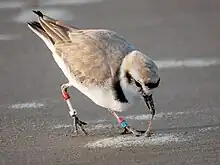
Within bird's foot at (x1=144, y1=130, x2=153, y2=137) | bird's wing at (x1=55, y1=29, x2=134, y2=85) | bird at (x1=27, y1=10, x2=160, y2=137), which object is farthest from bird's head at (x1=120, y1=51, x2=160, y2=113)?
bird's foot at (x1=144, y1=130, x2=153, y2=137)

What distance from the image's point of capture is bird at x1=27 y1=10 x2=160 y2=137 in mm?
5594

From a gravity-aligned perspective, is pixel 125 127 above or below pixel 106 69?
below

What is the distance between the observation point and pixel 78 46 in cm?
618

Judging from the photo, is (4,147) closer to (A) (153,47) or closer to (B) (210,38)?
(A) (153,47)

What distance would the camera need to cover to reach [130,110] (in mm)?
6863

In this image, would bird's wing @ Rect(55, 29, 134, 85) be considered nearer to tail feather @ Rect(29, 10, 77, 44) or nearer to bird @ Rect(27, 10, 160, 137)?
bird @ Rect(27, 10, 160, 137)

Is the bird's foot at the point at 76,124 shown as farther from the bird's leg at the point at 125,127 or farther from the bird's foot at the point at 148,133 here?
the bird's foot at the point at 148,133

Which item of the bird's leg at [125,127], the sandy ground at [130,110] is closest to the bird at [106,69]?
the bird's leg at [125,127]

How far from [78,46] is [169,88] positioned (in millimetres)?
1624

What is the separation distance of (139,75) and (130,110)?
1390mm

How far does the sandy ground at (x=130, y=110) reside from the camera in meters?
5.83

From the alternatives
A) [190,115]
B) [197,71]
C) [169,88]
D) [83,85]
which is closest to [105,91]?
[83,85]

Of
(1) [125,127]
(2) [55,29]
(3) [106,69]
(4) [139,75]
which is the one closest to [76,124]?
(1) [125,127]

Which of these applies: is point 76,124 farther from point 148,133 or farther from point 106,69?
point 106,69
